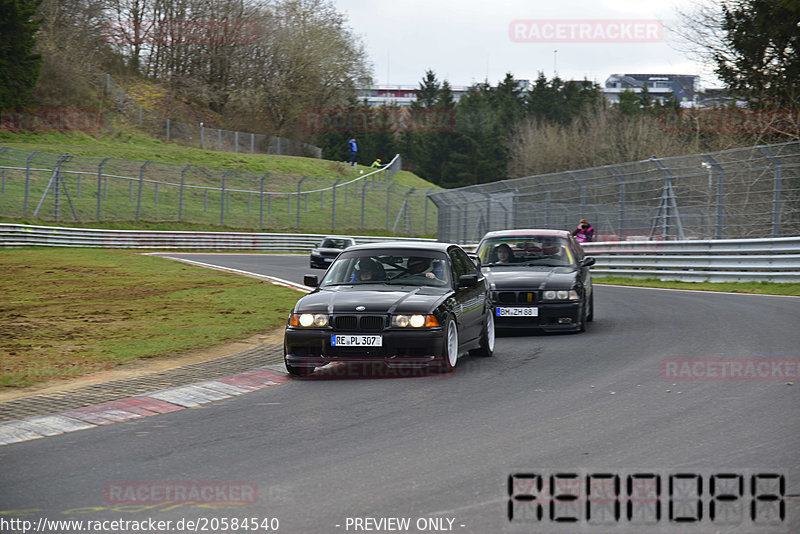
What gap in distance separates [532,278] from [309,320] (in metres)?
4.67

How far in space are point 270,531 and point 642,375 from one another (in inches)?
218

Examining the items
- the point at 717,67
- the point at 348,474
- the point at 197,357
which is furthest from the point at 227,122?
the point at 348,474

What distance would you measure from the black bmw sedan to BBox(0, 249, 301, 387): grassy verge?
7.69ft

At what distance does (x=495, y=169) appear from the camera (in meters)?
97.1

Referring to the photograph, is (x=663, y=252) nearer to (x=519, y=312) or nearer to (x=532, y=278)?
(x=532, y=278)

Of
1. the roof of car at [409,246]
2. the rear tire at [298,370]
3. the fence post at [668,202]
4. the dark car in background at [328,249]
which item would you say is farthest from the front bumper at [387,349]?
the dark car in background at [328,249]

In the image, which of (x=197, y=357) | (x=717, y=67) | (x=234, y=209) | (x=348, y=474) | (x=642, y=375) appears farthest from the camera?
(x=234, y=209)

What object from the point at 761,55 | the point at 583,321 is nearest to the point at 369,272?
the point at 583,321

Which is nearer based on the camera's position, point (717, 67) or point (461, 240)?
point (717, 67)

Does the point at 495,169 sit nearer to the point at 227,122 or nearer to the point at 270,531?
the point at 227,122

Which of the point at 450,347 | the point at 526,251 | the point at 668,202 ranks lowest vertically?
the point at 450,347

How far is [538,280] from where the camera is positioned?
12938 mm

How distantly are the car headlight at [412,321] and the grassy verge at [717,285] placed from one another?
1239cm

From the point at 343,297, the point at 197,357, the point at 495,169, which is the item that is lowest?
the point at 197,357
